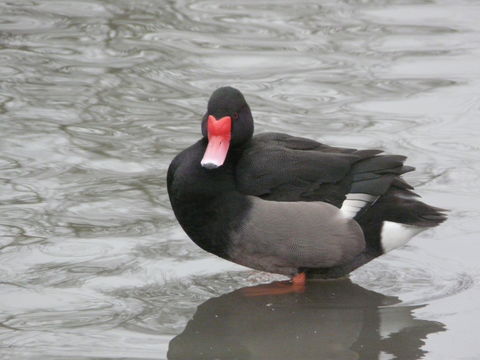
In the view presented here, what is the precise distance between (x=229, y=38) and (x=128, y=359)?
5640mm

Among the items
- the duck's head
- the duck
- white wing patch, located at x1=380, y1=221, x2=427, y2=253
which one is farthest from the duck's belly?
the duck's head

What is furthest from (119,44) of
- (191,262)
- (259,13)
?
(191,262)

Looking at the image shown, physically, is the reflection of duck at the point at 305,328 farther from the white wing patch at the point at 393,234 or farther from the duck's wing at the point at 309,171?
the duck's wing at the point at 309,171

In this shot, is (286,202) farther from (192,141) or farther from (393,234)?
(192,141)

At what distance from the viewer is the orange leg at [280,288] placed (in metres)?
6.20

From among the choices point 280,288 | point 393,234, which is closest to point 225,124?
point 280,288

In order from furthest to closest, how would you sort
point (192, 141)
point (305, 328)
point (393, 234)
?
point (192, 141) → point (393, 234) → point (305, 328)

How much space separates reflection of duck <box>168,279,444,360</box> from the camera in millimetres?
5344

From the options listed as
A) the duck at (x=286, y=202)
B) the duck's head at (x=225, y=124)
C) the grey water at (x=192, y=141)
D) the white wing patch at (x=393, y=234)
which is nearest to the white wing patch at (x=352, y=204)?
the duck at (x=286, y=202)

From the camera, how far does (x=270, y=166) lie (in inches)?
241

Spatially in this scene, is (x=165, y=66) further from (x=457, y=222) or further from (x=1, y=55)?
(x=457, y=222)

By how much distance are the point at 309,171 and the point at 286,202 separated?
0.68 feet

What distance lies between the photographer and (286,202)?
20.0ft

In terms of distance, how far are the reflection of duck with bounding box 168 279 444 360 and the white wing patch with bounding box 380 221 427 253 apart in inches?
11.0
